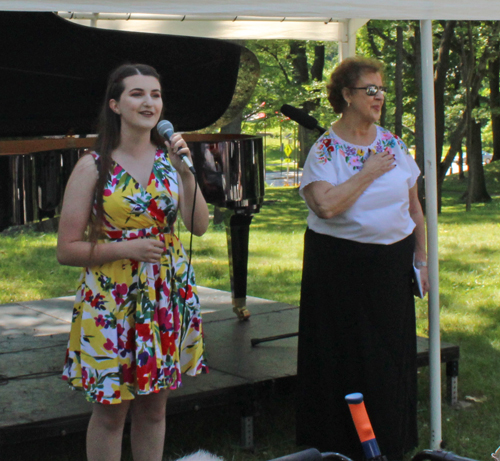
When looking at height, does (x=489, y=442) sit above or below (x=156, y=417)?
below

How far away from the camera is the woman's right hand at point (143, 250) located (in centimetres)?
251

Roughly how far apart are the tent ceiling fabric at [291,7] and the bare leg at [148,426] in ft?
4.76

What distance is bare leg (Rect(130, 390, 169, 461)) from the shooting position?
2.66 m

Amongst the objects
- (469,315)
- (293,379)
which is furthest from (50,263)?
(293,379)

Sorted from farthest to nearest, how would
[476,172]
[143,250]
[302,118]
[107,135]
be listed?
[476,172]
[302,118]
[107,135]
[143,250]

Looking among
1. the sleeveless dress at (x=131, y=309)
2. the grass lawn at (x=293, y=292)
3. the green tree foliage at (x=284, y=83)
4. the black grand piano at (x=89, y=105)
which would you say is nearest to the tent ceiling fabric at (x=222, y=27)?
the black grand piano at (x=89, y=105)

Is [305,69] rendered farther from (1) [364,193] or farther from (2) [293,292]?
(1) [364,193]

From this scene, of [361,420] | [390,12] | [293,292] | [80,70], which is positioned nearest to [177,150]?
[390,12]

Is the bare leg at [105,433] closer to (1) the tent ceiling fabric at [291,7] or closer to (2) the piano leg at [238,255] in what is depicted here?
(1) the tent ceiling fabric at [291,7]

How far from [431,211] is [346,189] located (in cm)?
59

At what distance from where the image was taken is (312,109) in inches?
747

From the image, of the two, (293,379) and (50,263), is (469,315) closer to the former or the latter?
(293,379)

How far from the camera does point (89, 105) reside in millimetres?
5102

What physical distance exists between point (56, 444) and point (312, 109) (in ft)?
52.6
